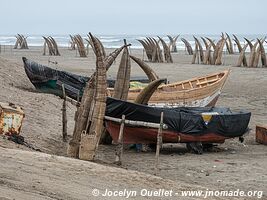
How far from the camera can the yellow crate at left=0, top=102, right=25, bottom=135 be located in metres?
9.36

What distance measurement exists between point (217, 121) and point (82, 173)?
195 inches

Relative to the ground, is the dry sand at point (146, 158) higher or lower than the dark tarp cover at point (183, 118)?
lower

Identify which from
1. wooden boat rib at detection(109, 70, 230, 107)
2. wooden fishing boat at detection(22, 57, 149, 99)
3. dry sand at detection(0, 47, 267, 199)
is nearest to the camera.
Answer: dry sand at detection(0, 47, 267, 199)

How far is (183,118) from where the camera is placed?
10914 millimetres

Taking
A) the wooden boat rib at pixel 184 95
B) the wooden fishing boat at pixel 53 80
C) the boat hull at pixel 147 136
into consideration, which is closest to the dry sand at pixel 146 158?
the boat hull at pixel 147 136

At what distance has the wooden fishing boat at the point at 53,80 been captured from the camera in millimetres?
17344

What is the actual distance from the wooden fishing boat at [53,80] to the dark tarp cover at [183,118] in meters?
6.45

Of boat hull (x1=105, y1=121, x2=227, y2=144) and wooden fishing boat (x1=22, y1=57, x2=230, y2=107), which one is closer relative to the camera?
boat hull (x1=105, y1=121, x2=227, y2=144)

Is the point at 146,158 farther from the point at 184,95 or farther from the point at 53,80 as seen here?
the point at 53,80

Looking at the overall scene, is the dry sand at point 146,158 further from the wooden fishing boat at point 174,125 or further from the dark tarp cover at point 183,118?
the dark tarp cover at point 183,118

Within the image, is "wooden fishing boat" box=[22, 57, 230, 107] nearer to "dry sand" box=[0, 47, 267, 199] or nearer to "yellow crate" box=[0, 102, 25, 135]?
"dry sand" box=[0, 47, 267, 199]

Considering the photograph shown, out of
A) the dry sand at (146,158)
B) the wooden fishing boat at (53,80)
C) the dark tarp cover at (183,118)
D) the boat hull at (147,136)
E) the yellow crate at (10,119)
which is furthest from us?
the wooden fishing boat at (53,80)

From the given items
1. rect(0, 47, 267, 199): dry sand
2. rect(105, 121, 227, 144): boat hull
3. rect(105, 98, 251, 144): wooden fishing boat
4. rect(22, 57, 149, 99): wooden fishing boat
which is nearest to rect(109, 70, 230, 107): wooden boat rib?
rect(0, 47, 267, 199): dry sand

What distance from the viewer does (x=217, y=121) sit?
11.2m
